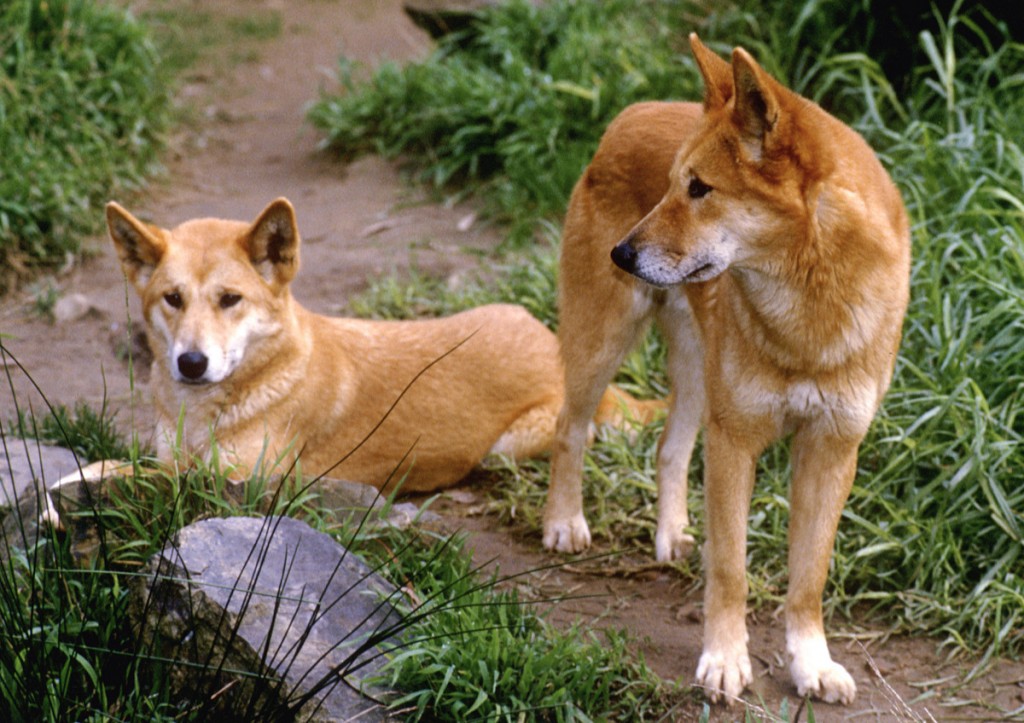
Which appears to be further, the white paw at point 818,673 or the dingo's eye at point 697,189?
the white paw at point 818,673

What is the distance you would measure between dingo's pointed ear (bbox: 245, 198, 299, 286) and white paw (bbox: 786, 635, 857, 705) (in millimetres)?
2312

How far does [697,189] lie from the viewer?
344 cm

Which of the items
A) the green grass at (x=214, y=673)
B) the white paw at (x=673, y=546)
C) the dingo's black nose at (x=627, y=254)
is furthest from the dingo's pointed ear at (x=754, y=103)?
the white paw at (x=673, y=546)

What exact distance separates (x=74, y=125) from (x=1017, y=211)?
5.49 meters

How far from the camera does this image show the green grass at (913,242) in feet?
14.0

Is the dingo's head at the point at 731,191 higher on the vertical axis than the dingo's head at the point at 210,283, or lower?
higher

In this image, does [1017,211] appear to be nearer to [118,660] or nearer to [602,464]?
[602,464]

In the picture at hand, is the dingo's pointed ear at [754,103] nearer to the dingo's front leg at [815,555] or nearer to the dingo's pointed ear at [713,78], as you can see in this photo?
the dingo's pointed ear at [713,78]

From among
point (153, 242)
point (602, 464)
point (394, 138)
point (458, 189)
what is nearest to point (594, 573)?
point (602, 464)

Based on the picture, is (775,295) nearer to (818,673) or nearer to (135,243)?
(818,673)

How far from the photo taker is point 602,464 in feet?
17.2

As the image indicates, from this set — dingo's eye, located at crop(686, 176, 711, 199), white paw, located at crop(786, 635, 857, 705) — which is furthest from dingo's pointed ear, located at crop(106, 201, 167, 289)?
white paw, located at crop(786, 635, 857, 705)

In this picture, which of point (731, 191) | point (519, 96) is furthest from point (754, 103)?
point (519, 96)

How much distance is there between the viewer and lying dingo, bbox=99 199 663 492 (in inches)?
180
